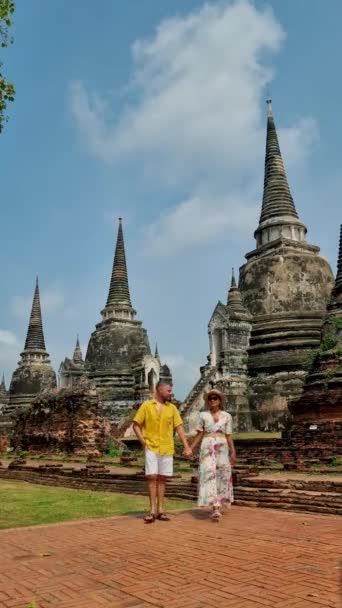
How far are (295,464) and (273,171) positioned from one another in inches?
988

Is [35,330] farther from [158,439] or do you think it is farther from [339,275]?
[158,439]

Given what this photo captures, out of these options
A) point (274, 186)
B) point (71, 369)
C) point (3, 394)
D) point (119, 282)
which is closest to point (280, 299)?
point (274, 186)

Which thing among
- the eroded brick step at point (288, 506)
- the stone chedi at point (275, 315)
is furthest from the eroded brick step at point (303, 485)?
the stone chedi at point (275, 315)

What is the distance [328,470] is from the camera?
12.7 metres

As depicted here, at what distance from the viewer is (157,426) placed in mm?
6777

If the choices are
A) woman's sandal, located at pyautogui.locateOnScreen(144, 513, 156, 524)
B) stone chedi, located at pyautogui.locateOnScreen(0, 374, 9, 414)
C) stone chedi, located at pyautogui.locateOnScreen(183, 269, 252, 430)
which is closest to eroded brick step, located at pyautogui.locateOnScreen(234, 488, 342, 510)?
woman's sandal, located at pyautogui.locateOnScreen(144, 513, 156, 524)

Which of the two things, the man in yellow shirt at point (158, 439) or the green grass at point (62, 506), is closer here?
the man in yellow shirt at point (158, 439)

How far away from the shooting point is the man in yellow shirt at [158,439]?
662 cm

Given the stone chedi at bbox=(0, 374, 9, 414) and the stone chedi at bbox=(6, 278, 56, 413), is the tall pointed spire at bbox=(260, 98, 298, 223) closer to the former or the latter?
the stone chedi at bbox=(6, 278, 56, 413)

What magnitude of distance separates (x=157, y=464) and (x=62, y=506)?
2342mm

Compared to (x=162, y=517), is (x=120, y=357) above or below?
above

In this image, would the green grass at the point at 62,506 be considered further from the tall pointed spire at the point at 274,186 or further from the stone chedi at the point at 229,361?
the tall pointed spire at the point at 274,186

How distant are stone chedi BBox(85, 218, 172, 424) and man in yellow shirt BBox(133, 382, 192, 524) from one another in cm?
2688

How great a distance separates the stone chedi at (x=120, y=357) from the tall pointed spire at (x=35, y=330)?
7811 millimetres
